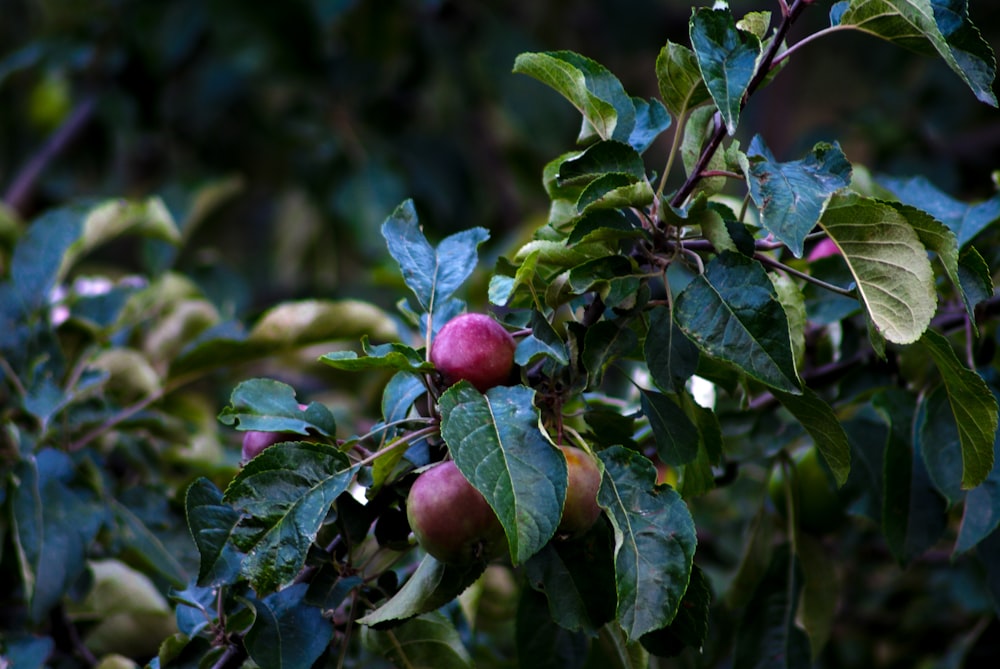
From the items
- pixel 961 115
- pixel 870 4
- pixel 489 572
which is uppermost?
pixel 870 4

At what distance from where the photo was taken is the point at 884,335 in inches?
23.0

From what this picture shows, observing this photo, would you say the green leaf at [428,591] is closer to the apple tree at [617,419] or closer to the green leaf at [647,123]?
the apple tree at [617,419]

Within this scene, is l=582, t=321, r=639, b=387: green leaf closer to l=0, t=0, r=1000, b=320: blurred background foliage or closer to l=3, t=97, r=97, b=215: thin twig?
l=0, t=0, r=1000, b=320: blurred background foliage

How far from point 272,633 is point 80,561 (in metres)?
0.31

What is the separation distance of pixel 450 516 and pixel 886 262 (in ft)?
0.99

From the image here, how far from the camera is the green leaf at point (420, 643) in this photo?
0.71m

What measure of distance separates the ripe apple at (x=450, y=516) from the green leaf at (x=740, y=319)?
161 mm

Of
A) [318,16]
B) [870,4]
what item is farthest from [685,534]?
[318,16]

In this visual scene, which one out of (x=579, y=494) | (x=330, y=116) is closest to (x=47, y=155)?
(x=330, y=116)

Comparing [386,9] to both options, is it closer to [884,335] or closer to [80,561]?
[80,561]

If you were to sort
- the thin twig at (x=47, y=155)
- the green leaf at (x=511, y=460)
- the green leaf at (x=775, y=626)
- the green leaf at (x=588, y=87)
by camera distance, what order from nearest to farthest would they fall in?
the green leaf at (x=511, y=460) → the green leaf at (x=588, y=87) → the green leaf at (x=775, y=626) → the thin twig at (x=47, y=155)

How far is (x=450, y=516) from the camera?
583 mm

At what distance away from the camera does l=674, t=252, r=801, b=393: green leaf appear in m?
0.57

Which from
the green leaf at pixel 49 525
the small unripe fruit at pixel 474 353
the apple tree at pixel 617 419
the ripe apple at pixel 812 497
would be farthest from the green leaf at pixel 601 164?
the green leaf at pixel 49 525
